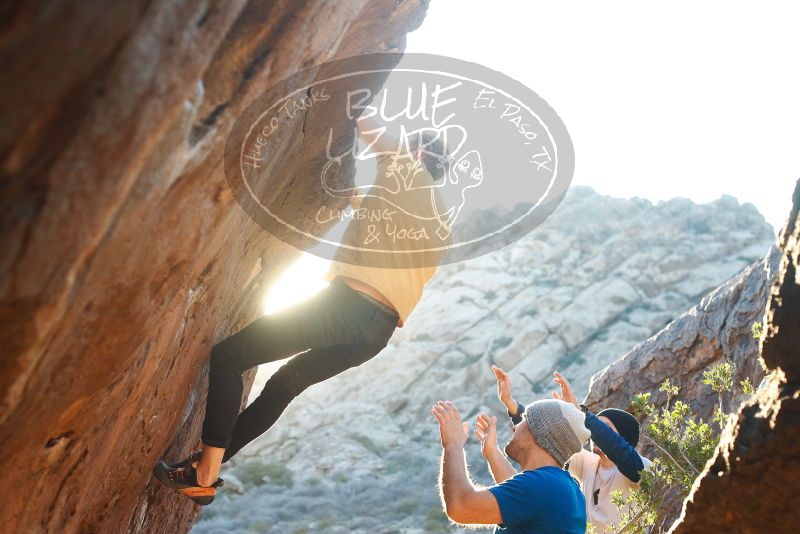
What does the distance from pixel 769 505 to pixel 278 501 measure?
21.0 meters

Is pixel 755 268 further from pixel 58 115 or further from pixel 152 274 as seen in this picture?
pixel 58 115

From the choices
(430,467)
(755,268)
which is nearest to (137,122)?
(755,268)

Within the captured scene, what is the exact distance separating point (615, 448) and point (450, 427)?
221 centimetres

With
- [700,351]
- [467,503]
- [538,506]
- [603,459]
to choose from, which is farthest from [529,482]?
[700,351]

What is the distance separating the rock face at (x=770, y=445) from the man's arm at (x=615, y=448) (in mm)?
2151

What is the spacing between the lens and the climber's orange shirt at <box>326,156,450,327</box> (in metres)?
4.74

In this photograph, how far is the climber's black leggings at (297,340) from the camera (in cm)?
468

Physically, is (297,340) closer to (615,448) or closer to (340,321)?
(340,321)

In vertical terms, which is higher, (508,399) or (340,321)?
(340,321)

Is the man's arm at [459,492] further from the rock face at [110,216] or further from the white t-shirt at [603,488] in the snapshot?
the white t-shirt at [603,488]

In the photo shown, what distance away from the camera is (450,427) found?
14.8 feet

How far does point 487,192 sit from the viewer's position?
5.29 meters

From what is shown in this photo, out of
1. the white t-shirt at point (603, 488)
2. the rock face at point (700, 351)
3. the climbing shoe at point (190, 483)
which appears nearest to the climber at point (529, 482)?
the climbing shoe at point (190, 483)

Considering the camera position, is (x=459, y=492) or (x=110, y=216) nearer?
(x=110, y=216)
